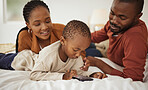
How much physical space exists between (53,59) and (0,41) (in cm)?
395

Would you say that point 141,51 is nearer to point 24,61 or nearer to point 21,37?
point 24,61

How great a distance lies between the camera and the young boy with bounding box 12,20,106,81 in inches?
35.1

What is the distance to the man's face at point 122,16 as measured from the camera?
1037 millimetres

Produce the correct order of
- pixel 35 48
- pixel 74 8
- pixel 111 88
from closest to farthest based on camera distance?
1. pixel 111 88
2. pixel 35 48
3. pixel 74 8

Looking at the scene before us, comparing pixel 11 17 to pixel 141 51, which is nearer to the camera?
pixel 141 51

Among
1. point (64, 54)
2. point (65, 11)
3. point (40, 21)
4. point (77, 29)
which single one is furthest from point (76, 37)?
point (65, 11)

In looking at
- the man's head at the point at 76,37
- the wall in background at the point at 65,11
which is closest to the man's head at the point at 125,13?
the man's head at the point at 76,37

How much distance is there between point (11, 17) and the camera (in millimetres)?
4477

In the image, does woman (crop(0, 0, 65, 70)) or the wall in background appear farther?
the wall in background

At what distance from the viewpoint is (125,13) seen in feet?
3.44

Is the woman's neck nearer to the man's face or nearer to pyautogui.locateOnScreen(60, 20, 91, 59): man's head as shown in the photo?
pyautogui.locateOnScreen(60, 20, 91, 59): man's head

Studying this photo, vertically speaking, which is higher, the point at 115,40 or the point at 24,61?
the point at 115,40

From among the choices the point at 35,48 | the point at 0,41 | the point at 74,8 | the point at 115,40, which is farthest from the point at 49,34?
the point at 0,41

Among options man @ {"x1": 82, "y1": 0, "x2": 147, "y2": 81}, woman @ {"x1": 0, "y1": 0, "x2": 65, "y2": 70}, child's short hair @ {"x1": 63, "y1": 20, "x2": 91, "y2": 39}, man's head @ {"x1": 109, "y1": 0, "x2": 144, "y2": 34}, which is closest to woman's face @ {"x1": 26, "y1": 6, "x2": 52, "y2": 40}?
woman @ {"x1": 0, "y1": 0, "x2": 65, "y2": 70}
